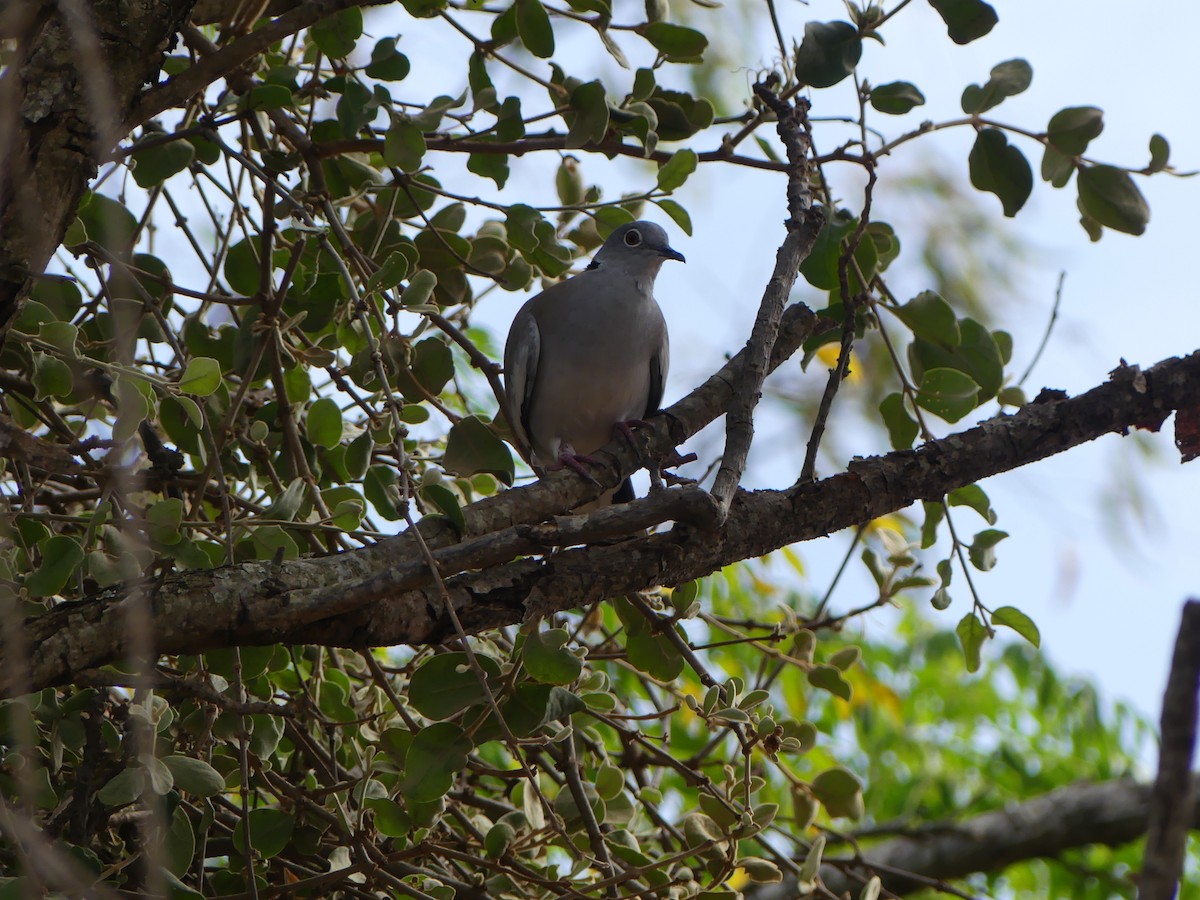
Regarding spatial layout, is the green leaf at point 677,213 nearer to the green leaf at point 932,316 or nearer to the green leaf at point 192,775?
the green leaf at point 932,316

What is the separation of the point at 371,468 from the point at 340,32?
2.81 ft

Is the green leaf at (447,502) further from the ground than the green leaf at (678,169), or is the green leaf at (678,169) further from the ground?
the green leaf at (678,169)

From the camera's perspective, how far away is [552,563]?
6.26ft

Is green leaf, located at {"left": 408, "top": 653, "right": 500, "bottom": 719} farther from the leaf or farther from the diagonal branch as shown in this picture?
the leaf

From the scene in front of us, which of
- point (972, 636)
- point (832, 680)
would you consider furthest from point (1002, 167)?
point (832, 680)

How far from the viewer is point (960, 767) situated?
6.02 metres

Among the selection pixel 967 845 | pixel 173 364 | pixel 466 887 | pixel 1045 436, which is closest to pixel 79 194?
pixel 173 364

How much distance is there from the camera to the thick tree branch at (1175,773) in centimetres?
84

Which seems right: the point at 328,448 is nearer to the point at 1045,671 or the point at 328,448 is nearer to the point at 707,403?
the point at 707,403

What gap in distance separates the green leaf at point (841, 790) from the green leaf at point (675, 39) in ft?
5.10

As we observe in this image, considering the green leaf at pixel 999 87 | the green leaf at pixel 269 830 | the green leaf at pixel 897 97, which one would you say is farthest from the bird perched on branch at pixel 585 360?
the green leaf at pixel 269 830

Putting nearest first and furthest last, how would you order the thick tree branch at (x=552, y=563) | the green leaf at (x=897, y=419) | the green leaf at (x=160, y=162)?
the thick tree branch at (x=552, y=563) < the green leaf at (x=160, y=162) < the green leaf at (x=897, y=419)

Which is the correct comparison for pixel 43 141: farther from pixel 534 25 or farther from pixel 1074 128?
pixel 1074 128

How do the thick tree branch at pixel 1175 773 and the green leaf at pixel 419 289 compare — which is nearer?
the thick tree branch at pixel 1175 773
